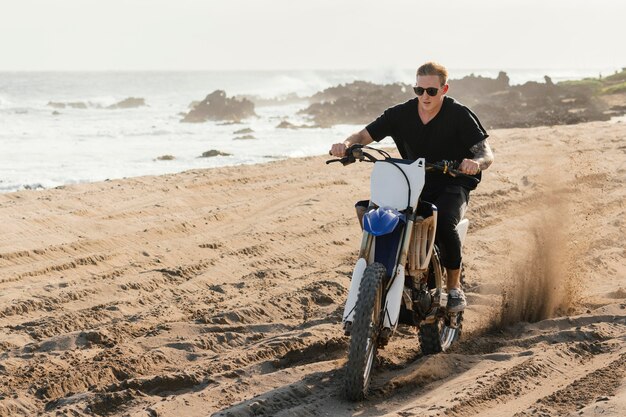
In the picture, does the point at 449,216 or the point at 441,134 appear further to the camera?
the point at 441,134

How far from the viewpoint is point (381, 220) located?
5.07 metres

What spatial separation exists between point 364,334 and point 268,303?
7.53 feet

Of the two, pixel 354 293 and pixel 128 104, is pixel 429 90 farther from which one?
pixel 128 104

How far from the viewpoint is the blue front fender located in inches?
198

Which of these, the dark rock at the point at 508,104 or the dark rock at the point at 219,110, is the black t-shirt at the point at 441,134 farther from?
the dark rock at the point at 219,110

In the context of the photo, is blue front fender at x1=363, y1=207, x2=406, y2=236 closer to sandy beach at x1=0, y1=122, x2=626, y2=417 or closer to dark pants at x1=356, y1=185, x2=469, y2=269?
dark pants at x1=356, y1=185, x2=469, y2=269

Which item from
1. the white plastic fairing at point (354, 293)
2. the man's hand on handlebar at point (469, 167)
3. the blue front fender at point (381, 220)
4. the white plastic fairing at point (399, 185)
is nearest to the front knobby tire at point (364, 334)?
the white plastic fairing at point (354, 293)

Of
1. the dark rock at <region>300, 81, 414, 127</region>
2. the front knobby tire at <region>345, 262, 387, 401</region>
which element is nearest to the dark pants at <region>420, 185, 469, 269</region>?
the front knobby tire at <region>345, 262, 387, 401</region>

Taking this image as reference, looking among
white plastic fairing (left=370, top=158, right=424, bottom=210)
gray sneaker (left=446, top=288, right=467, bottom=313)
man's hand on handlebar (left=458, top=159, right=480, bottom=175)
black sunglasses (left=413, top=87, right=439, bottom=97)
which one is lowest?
gray sneaker (left=446, top=288, right=467, bottom=313)

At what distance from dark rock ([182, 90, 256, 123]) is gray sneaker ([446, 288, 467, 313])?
3157cm

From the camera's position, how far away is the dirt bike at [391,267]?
489 centimetres

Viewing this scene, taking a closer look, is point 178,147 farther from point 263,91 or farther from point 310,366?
point 263,91

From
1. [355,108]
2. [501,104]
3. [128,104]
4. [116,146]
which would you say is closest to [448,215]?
[116,146]

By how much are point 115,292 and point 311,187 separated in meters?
5.27
